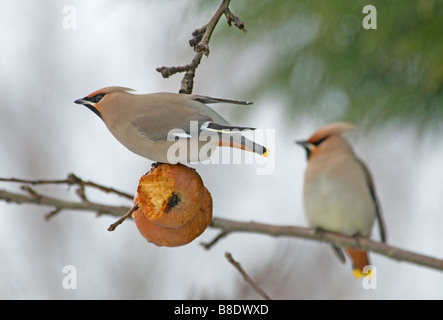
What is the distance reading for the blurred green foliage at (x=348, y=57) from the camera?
188 centimetres

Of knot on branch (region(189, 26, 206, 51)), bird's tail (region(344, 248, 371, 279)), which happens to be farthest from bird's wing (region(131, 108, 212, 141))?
bird's tail (region(344, 248, 371, 279))

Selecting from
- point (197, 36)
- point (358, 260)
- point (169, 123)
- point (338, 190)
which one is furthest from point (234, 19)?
point (358, 260)

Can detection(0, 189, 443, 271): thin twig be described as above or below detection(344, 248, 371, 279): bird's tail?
above

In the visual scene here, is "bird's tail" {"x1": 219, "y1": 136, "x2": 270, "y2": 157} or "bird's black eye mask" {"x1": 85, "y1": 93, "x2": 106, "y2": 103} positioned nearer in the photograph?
"bird's tail" {"x1": 219, "y1": 136, "x2": 270, "y2": 157}

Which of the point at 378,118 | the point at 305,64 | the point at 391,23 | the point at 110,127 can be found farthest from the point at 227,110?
the point at 110,127

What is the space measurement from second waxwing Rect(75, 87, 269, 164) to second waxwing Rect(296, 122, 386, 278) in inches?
40.5

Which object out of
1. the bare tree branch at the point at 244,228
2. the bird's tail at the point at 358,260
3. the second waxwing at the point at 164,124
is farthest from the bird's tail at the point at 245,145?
the bird's tail at the point at 358,260

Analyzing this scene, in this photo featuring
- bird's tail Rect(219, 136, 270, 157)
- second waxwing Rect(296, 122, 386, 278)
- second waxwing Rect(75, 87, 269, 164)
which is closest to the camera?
→ bird's tail Rect(219, 136, 270, 157)

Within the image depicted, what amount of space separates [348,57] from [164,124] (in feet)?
3.97

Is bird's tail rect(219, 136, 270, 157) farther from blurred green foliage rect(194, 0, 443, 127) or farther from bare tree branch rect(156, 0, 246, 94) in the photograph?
blurred green foliage rect(194, 0, 443, 127)

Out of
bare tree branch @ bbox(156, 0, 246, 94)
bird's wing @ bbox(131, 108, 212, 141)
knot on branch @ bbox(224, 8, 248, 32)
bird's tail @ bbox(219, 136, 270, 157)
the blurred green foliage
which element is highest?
the blurred green foliage

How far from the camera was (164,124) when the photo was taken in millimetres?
1018

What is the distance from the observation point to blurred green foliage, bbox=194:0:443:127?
1.88 metres

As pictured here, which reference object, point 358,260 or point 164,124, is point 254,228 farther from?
point 358,260
